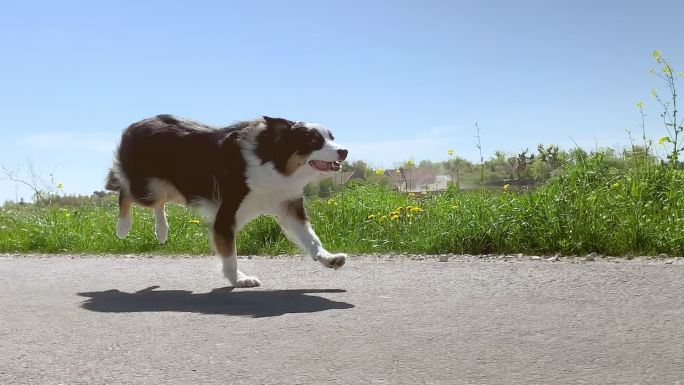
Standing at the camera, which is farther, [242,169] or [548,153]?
[548,153]

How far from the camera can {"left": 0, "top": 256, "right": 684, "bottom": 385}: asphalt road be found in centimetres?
301

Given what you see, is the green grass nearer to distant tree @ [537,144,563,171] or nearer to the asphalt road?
the asphalt road

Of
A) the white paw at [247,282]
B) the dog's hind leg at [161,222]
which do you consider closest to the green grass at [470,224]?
the dog's hind leg at [161,222]

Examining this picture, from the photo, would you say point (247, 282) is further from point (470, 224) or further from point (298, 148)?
point (470, 224)

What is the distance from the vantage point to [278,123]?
5.05m

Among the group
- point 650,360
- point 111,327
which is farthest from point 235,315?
point 650,360

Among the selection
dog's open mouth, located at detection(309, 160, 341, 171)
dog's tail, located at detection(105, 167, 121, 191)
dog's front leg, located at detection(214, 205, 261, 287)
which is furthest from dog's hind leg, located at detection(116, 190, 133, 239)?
dog's open mouth, located at detection(309, 160, 341, 171)

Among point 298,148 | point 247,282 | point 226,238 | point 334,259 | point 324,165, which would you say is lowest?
point 247,282

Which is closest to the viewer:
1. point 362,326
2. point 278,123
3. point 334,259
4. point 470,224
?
point 362,326

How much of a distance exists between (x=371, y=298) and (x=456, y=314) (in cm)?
72

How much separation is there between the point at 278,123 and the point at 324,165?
0.47m

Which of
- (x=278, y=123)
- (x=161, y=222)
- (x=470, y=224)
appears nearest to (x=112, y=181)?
(x=161, y=222)

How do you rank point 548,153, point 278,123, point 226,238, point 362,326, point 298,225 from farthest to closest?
1. point 548,153
2. point 298,225
3. point 226,238
4. point 278,123
5. point 362,326

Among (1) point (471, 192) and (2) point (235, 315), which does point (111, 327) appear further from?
(1) point (471, 192)
